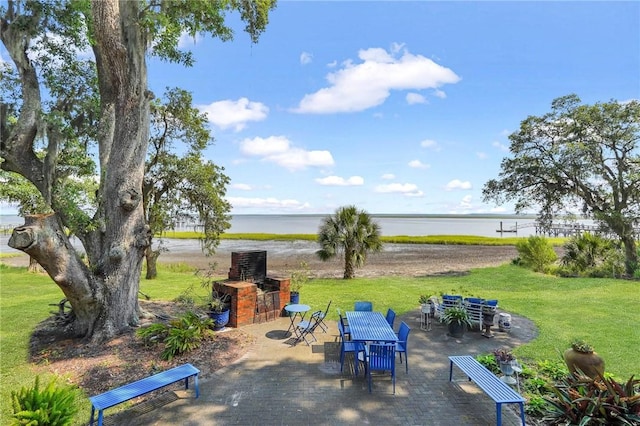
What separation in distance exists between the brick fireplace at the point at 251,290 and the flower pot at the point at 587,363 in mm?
7463

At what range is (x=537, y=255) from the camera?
19922 millimetres

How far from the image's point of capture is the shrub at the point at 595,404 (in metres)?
3.92

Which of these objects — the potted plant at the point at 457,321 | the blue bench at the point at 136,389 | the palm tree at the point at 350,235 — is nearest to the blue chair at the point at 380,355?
the blue bench at the point at 136,389

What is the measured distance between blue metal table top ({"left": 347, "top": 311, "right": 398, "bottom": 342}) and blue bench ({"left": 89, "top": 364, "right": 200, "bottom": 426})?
10.3ft

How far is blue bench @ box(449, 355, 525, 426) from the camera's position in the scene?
4.32 m

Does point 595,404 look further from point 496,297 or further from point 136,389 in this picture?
point 496,297

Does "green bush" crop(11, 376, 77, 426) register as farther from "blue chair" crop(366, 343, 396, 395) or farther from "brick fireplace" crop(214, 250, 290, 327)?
"brick fireplace" crop(214, 250, 290, 327)

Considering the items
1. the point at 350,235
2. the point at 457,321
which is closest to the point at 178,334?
the point at 457,321

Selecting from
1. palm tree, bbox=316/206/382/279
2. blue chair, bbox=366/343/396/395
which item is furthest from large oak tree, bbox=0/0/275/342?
palm tree, bbox=316/206/382/279

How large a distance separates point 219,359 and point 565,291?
600 inches

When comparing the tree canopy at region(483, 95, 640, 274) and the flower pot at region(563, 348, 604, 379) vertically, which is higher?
the tree canopy at region(483, 95, 640, 274)

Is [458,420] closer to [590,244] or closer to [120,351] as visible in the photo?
A: [120,351]

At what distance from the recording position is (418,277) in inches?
742

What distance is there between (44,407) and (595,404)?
7.13 meters
